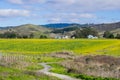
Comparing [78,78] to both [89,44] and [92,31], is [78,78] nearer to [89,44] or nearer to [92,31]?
[89,44]

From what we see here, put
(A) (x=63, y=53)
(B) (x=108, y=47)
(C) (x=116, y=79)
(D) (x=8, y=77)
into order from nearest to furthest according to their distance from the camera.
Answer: (D) (x=8, y=77) → (C) (x=116, y=79) → (A) (x=63, y=53) → (B) (x=108, y=47)

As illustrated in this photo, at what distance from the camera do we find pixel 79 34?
181875 millimetres

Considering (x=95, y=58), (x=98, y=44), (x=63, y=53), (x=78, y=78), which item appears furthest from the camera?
(x=98, y=44)

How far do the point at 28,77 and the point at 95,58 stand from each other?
1303 inches

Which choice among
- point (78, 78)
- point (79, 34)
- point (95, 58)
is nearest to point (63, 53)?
point (95, 58)

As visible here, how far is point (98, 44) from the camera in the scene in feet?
344

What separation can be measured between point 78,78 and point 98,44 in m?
69.4

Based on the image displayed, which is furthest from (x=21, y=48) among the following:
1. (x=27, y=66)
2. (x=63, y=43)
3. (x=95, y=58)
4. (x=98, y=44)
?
(x=27, y=66)

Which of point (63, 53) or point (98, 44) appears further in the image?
point (98, 44)

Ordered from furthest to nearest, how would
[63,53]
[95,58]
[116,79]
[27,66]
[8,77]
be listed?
1. [63,53]
2. [95,58]
3. [27,66]
4. [116,79]
5. [8,77]

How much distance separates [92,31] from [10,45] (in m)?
82.3

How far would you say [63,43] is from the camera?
356ft

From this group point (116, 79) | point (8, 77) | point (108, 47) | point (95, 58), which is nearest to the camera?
point (8, 77)

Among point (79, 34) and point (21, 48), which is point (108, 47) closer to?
point (21, 48)
